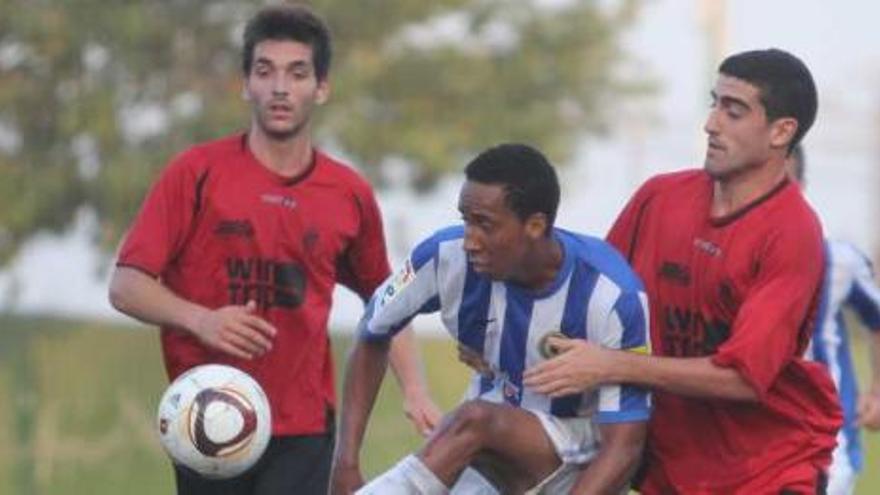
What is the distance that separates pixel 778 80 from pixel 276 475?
90.2 inches

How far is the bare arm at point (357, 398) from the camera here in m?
8.68

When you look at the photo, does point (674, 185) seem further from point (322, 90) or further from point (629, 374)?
point (322, 90)

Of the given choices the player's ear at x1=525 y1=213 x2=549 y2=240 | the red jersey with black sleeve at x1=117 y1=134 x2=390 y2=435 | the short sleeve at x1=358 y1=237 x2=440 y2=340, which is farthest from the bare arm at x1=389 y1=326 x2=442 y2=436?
the player's ear at x1=525 y1=213 x2=549 y2=240

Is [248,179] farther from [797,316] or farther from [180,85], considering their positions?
[180,85]

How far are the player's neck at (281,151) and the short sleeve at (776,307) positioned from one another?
1.86 meters

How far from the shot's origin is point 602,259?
825 centimetres

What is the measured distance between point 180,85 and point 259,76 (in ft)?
61.0

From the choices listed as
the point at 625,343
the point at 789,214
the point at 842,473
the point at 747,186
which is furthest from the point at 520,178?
the point at 842,473

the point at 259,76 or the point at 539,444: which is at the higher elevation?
the point at 259,76

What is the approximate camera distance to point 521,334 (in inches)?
326

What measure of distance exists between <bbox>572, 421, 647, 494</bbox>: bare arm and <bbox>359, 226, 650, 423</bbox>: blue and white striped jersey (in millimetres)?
36

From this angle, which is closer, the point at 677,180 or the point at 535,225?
the point at 535,225

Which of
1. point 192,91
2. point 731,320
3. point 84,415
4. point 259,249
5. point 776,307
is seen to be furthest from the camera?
point 192,91

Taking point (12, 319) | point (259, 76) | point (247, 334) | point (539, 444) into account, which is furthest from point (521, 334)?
point (12, 319)
